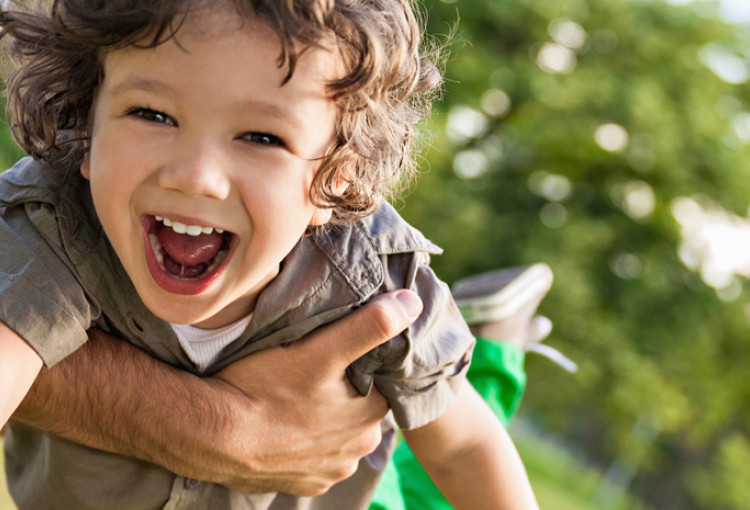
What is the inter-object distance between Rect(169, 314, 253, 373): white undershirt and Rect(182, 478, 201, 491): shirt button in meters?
0.27

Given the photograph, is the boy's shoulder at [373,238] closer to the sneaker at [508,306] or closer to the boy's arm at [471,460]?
the boy's arm at [471,460]

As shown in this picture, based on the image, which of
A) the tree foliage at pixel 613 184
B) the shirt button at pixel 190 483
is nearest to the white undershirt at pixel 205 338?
the shirt button at pixel 190 483

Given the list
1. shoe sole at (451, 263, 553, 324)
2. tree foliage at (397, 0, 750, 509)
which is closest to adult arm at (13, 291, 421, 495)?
A: shoe sole at (451, 263, 553, 324)

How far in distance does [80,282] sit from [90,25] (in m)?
0.49

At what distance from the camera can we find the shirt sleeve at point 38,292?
147 centimetres

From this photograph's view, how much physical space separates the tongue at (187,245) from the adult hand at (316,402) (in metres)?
0.40

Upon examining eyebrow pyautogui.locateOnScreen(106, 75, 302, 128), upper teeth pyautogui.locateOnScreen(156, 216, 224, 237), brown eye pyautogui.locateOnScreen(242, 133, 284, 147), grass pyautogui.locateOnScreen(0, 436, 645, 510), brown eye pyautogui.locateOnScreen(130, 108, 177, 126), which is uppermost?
eyebrow pyautogui.locateOnScreen(106, 75, 302, 128)

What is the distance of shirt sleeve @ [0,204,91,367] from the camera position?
1.47m

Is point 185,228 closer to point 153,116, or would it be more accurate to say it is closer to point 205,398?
point 153,116

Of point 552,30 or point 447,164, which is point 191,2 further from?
point 552,30

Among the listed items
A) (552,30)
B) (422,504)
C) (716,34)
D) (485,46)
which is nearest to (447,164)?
(485,46)

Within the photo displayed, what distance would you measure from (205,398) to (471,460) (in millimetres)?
693

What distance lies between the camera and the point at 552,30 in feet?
45.4

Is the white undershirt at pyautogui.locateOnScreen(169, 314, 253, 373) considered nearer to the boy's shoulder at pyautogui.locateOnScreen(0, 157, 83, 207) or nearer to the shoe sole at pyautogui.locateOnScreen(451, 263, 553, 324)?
the boy's shoulder at pyautogui.locateOnScreen(0, 157, 83, 207)
